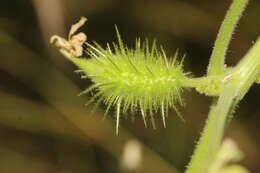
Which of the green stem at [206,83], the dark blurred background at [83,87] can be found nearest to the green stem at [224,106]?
the green stem at [206,83]

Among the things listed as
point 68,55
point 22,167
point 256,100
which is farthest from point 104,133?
point 68,55

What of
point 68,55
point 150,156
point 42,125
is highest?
point 68,55

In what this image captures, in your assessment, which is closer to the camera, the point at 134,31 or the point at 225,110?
the point at 225,110

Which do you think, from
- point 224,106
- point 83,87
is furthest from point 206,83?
point 83,87

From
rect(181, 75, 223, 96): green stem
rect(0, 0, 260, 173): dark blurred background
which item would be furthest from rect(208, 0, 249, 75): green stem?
rect(0, 0, 260, 173): dark blurred background

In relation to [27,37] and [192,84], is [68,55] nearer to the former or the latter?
[192,84]

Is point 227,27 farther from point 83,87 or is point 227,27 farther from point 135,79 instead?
point 83,87

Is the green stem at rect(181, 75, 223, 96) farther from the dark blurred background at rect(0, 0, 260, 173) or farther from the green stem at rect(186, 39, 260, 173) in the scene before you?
the dark blurred background at rect(0, 0, 260, 173)
